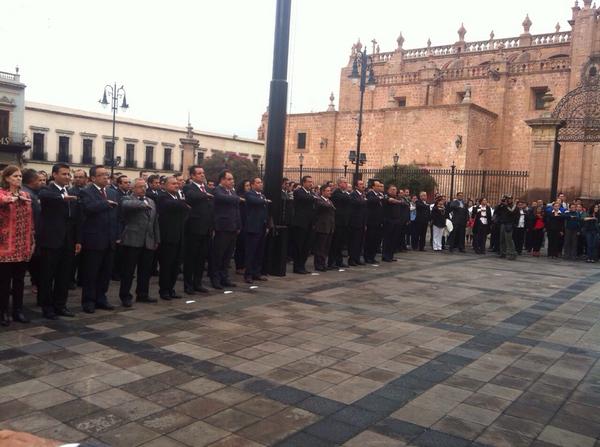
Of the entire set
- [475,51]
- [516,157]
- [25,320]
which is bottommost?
[25,320]

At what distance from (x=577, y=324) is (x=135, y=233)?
5.93 metres

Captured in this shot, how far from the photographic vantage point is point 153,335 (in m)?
5.80

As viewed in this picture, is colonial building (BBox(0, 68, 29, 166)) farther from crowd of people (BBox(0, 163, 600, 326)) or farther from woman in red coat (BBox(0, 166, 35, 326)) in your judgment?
woman in red coat (BBox(0, 166, 35, 326))

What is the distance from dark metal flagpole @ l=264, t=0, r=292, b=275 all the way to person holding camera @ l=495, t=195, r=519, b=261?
7.64 meters

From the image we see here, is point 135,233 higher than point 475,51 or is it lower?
lower

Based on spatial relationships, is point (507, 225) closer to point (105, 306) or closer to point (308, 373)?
point (105, 306)

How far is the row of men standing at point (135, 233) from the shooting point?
6.48 m

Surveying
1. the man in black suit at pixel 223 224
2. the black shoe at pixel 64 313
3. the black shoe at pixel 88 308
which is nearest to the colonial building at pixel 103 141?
the man in black suit at pixel 223 224

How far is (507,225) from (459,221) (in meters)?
1.65

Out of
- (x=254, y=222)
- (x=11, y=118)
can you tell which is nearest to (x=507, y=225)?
(x=254, y=222)

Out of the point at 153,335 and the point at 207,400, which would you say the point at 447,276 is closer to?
the point at 153,335

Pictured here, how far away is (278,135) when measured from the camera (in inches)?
380

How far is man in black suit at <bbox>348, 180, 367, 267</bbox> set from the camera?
1155 cm

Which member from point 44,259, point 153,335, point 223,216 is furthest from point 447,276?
point 44,259
